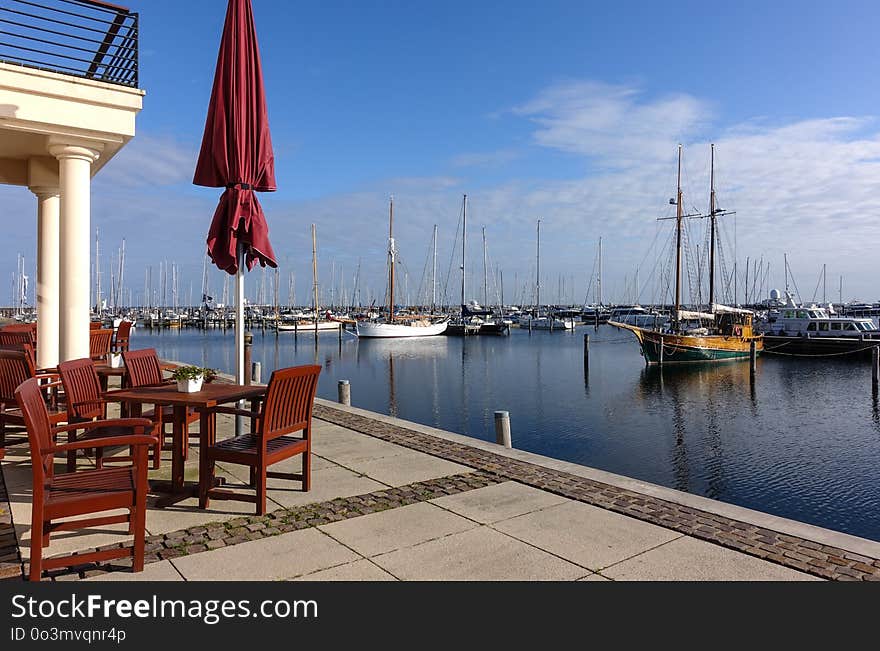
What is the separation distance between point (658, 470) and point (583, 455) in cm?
180

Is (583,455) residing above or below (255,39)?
below

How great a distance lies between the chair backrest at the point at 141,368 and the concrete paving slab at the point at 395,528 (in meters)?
3.19

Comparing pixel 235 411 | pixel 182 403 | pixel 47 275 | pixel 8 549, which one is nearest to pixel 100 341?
pixel 47 275

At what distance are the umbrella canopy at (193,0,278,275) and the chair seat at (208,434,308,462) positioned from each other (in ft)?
6.06

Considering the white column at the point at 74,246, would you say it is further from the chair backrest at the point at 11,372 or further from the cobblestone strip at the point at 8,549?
the cobblestone strip at the point at 8,549

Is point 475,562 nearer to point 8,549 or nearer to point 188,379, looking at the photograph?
point 188,379

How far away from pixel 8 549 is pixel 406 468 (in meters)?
3.45

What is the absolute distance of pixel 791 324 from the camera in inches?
1769

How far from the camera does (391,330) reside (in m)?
59.7

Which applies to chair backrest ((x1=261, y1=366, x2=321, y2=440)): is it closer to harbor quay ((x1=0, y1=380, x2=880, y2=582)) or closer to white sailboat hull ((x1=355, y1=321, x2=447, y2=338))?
harbor quay ((x1=0, y1=380, x2=880, y2=582))

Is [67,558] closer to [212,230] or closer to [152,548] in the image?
[152,548]

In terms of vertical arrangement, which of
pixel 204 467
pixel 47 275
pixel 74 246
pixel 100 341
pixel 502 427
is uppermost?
pixel 74 246

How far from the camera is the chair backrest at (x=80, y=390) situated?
5523 mm
